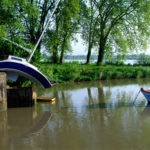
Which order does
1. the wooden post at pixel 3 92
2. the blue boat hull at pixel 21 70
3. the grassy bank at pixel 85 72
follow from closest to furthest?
the wooden post at pixel 3 92, the blue boat hull at pixel 21 70, the grassy bank at pixel 85 72

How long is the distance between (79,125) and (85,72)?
2044 cm

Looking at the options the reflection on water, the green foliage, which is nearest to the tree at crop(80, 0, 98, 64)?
the green foliage

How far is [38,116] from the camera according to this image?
16828 mm

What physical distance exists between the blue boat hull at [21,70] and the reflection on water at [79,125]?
1323 millimetres

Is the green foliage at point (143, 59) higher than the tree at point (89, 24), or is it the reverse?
the tree at point (89, 24)

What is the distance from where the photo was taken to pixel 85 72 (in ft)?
114

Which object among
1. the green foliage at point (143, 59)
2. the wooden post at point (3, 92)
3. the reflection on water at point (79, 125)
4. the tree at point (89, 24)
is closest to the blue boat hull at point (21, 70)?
the wooden post at point (3, 92)

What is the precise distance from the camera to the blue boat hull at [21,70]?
18.1 meters

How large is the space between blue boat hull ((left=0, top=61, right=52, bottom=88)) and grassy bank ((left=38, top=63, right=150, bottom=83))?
9.01 m

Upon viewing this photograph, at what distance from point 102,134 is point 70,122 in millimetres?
2378

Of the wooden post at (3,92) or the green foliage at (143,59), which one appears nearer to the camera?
the wooden post at (3,92)

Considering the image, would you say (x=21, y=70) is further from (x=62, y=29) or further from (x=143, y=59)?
(x=143, y=59)

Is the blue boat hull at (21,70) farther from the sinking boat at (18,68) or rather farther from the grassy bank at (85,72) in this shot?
the grassy bank at (85,72)

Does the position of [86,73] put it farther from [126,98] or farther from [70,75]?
[126,98]
